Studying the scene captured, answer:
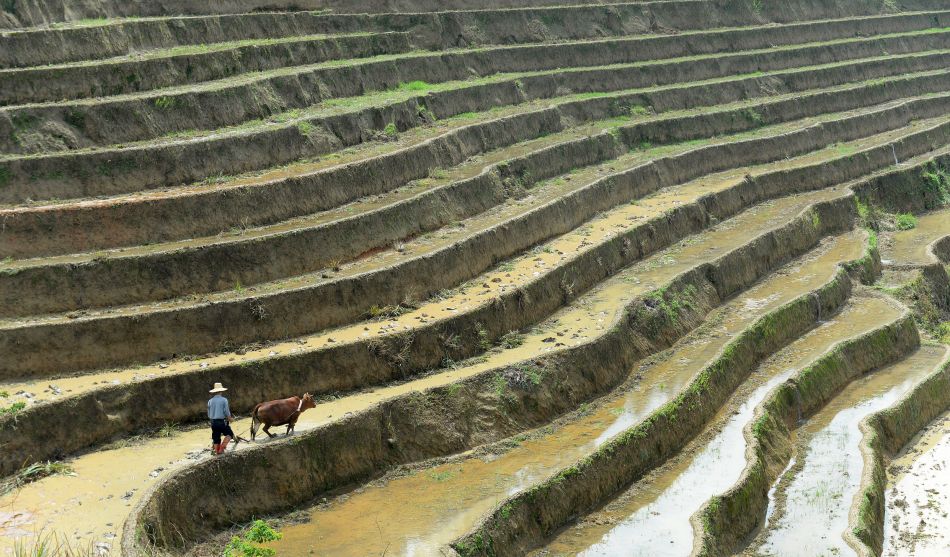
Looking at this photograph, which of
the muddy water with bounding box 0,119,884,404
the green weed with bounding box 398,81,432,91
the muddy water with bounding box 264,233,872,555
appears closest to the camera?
the muddy water with bounding box 264,233,872,555

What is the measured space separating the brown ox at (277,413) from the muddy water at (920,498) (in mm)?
9452

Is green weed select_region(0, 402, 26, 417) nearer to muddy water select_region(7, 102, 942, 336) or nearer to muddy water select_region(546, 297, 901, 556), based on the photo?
muddy water select_region(7, 102, 942, 336)

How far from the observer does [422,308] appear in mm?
22125

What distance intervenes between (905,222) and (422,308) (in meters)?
19.6

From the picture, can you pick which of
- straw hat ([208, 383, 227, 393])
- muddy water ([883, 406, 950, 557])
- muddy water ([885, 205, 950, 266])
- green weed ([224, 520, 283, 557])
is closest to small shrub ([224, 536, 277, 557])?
green weed ([224, 520, 283, 557])

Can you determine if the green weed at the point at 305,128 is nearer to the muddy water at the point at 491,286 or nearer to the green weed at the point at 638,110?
the muddy water at the point at 491,286

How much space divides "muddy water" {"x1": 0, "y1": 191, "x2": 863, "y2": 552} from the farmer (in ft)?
1.76

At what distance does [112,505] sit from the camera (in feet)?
50.4

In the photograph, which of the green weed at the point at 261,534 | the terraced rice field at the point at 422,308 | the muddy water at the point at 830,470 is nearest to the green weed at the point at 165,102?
the terraced rice field at the point at 422,308

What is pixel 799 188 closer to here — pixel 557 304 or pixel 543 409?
pixel 557 304

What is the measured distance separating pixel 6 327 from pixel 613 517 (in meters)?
9.87

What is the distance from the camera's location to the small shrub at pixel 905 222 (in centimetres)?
3562

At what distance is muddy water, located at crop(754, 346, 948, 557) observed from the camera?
18094mm

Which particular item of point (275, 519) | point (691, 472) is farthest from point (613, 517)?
point (275, 519)
